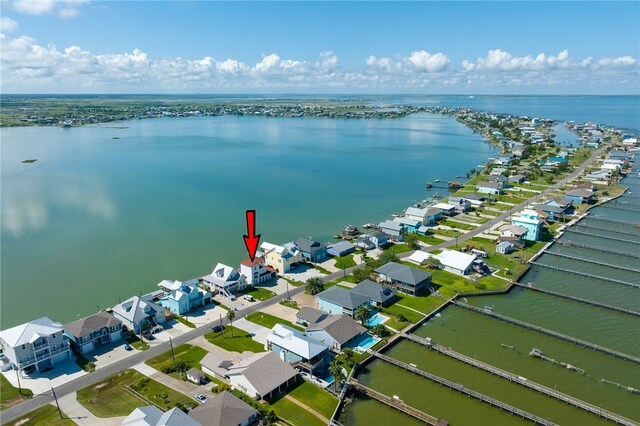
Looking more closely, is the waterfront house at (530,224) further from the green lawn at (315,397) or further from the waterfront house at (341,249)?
the green lawn at (315,397)

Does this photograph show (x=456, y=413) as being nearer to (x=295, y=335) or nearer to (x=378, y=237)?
(x=295, y=335)

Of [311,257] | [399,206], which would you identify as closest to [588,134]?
[399,206]

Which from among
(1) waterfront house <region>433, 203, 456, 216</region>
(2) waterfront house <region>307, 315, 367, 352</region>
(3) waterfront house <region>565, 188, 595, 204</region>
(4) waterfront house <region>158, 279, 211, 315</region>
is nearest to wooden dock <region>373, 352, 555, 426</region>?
(2) waterfront house <region>307, 315, 367, 352</region>

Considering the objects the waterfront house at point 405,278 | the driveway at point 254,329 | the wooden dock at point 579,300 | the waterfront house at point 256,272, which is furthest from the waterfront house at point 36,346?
the wooden dock at point 579,300

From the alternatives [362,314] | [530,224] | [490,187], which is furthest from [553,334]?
[490,187]

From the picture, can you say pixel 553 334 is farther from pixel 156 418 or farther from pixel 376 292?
pixel 156 418

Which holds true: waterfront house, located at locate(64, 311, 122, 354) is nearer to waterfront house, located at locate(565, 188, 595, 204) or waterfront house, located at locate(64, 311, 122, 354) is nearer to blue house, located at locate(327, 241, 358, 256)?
blue house, located at locate(327, 241, 358, 256)

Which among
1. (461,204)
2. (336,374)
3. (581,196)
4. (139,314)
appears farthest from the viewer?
(581,196)
